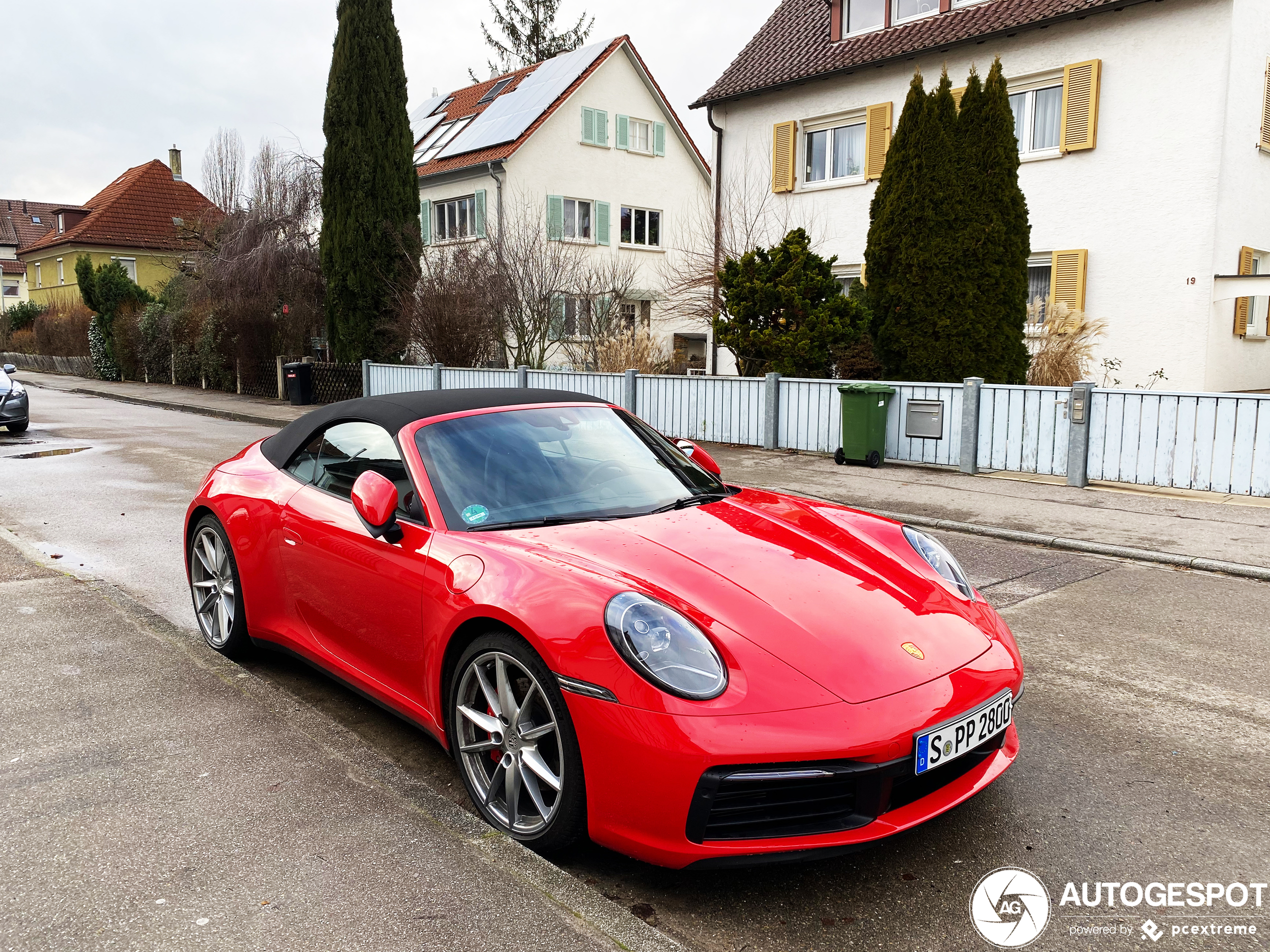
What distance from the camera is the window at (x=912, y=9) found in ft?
64.4

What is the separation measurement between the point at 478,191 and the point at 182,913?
1156 inches

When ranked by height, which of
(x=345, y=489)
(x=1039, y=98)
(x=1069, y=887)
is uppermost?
(x=1039, y=98)

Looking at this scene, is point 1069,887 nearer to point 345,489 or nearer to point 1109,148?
point 345,489

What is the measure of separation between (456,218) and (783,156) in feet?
44.4

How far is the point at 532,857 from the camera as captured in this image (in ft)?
9.57

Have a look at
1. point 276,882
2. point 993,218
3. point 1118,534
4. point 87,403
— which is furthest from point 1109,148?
point 87,403

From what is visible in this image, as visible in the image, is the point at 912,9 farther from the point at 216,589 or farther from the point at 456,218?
the point at 216,589

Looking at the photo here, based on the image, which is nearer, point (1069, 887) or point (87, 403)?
point (1069, 887)

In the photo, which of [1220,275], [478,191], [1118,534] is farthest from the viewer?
[478,191]

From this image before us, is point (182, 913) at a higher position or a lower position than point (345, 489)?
lower

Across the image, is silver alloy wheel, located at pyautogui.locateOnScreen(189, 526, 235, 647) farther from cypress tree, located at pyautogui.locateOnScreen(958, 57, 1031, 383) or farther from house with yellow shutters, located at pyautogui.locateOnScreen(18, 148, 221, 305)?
house with yellow shutters, located at pyautogui.locateOnScreen(18, 148, 221, 305)

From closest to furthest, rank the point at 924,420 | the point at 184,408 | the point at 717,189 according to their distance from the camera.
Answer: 1. the point at 924,420
2. the point at 717,189
3. the point at 184,408

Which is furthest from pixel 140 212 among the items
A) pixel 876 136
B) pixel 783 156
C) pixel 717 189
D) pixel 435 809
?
pixel 435 809

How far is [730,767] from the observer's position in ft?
8.60
